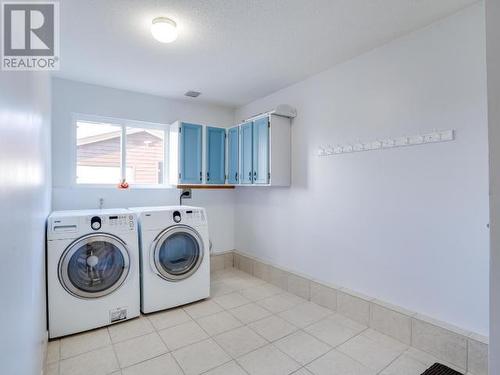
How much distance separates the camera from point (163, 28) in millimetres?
1974

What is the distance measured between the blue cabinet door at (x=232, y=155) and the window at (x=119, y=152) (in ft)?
3.01

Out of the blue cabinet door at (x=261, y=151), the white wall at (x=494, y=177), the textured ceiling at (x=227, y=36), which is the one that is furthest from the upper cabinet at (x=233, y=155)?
the white wall at (x=494, y=177)

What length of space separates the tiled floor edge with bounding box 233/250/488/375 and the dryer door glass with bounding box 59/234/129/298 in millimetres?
1900

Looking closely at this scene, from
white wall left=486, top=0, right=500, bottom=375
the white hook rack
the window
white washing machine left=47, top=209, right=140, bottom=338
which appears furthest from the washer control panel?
white wall left=486, top=0, right=500, bottom=375

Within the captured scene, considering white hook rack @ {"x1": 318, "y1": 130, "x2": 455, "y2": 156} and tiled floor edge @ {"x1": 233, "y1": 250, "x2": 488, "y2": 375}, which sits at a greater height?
white hook rack @ {"x1": 318, "y1": 130, "x2": 455, "y2": 156}

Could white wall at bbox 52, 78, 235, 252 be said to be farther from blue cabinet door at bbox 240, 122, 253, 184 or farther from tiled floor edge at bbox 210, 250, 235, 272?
blue cabinet door at bbox 240, 122, 253, 184

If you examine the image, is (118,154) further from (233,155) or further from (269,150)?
(269,150)

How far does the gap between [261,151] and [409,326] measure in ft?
7.41

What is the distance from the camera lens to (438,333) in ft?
6.38

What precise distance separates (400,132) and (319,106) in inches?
38.7

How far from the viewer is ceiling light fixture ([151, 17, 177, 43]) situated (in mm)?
1967

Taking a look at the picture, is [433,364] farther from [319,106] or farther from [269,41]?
[269,41]

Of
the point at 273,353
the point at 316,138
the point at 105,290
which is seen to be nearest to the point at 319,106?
the point at 316,138

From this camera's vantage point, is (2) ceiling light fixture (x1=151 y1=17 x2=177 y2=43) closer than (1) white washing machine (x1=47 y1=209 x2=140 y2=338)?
Yes
